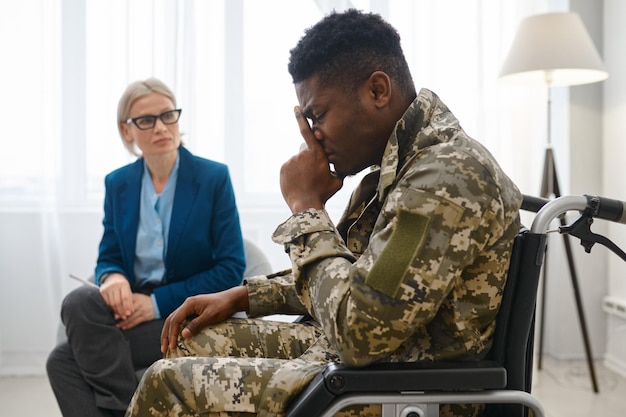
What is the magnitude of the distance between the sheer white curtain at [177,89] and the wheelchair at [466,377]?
7.14ft

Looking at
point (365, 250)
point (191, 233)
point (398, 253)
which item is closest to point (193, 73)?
point (191, 233)

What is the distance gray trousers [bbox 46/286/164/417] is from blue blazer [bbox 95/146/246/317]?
165mm

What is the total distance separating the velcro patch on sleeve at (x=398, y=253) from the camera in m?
0.97

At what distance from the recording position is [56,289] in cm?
322

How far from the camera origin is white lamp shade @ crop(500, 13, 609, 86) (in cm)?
269

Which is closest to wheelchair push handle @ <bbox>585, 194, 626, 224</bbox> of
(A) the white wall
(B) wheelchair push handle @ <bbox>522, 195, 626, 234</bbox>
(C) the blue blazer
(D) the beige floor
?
(B) wheelchair push handle @ <bbox>522, 195, 626, 234</bbox>

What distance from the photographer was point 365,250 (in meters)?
1.11

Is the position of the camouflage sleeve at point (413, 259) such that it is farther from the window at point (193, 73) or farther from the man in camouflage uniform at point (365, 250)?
the window at point (193, 73)

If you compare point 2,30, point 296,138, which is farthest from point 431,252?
point 2,30

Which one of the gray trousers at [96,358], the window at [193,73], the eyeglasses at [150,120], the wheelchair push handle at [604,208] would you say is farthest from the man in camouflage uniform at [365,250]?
the window at [193,73]

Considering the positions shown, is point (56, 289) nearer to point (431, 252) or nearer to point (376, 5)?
point (376, 5)

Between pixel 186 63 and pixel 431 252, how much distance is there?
244cm

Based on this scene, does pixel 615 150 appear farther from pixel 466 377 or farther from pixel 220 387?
pixel 220 387

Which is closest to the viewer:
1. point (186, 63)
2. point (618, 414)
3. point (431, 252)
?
point (431, 252)
